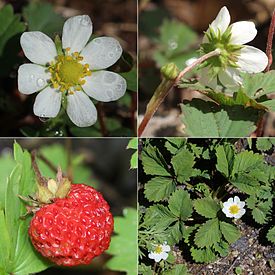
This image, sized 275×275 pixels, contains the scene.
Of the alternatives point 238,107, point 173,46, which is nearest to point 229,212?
point 238,107

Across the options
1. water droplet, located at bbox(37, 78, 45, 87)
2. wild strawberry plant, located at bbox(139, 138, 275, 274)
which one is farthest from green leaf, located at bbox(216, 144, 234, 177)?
water droplet, located at bbox(37, 78, 45, 87)

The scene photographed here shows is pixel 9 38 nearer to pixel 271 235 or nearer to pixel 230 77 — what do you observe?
pixel 230 77

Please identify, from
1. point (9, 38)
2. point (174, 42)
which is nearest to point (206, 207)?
point (9, 38)

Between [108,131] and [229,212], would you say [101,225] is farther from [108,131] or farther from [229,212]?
[108,131]

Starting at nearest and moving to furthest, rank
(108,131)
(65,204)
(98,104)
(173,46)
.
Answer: (65,204) < (98,104) < (108,131) < (173,46)

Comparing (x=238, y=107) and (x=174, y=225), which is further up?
(x=238, y=107)
